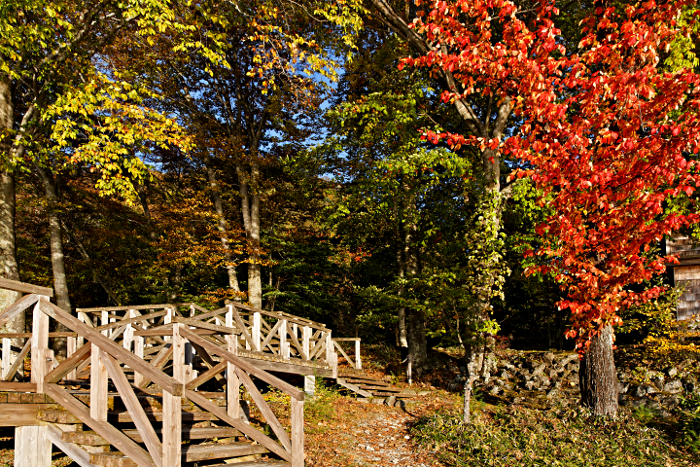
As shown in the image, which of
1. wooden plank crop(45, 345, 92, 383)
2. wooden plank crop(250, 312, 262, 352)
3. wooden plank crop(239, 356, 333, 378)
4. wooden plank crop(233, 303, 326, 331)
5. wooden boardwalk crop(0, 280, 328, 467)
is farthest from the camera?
wooden plank crop(233, 303, 326, 331)

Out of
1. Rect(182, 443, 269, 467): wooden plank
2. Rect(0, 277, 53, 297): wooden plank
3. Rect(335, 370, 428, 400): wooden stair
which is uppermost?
Rect(0, 277, 53, 297): wooden plank

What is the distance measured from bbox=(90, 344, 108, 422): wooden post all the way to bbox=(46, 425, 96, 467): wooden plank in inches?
15.6

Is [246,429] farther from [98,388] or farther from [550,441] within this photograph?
[550,441]

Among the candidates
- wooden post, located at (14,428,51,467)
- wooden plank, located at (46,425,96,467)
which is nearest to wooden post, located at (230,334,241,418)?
wooden plank, located at (46,425,96,467)

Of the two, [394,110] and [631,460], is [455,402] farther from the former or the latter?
[394,110]

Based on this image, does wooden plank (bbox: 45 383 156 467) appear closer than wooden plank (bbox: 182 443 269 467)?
Yes

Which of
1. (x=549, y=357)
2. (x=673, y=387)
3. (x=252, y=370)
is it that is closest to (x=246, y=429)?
(x=252, y=370)

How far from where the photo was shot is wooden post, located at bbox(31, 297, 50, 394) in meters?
5.68

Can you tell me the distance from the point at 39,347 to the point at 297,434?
11.3 ft

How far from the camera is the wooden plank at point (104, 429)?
4.89 meters

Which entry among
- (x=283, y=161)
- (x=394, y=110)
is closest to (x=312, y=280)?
(x=283, y=161)

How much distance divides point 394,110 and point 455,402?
27.8 feet

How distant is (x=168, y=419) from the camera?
4.95m

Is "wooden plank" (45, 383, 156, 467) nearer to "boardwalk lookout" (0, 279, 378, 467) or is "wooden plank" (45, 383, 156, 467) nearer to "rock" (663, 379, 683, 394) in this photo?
"boardwalk lookout" (0, 279, 378, 467)
